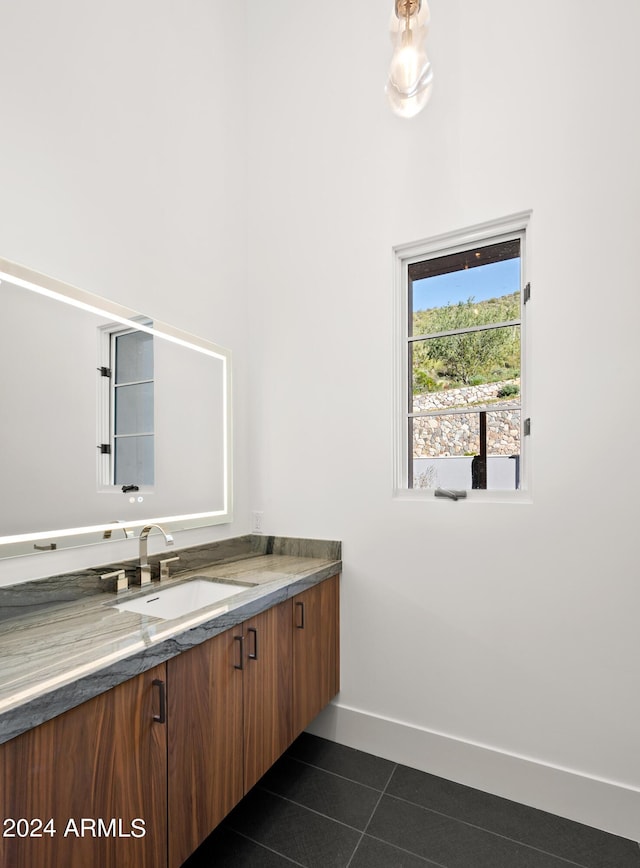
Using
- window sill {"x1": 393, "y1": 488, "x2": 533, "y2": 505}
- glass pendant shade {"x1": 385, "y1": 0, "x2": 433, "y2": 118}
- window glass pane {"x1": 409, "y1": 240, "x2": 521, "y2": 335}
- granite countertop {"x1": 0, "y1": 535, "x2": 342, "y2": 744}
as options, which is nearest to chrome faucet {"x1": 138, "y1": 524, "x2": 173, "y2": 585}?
granite countertop {"x1": 0, "y1": 535, "x2": 342, "y2": 744}

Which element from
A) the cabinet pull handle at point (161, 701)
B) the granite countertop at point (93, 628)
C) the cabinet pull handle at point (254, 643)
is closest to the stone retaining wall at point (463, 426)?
the granite countertop at point (93, 628)

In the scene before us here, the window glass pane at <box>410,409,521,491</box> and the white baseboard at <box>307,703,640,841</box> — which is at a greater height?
the window glass pane at <box>410,409,521,491</box>

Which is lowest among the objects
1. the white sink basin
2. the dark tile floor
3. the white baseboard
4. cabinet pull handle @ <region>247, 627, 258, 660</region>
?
the dark tile floor

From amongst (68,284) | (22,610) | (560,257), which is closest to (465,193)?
(560,257)

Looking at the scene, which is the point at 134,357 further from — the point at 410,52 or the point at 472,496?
the point at 472,496

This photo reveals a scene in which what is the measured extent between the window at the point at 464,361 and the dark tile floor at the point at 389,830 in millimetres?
1229

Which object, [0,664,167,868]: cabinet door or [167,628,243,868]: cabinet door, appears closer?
[0,664,167,868]: cabinet door

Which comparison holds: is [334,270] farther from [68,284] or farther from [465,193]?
[68,284]

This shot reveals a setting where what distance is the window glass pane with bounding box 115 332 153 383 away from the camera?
5.72 feet

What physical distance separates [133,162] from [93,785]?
2.08 metres

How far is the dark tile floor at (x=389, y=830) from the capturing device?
1.48 m

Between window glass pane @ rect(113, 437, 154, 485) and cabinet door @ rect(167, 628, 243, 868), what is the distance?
0.74 metres

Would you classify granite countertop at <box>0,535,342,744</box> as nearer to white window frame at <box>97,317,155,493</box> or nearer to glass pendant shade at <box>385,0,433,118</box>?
white window frame at <box>97,317,155,493</box>

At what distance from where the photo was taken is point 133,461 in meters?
1.79
